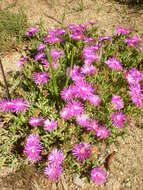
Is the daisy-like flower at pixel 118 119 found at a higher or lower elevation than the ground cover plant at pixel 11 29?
lower

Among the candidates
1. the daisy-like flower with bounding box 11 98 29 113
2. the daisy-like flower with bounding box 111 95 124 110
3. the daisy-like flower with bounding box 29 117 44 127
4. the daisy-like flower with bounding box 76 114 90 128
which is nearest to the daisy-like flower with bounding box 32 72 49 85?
the daisy-like flower with bounding box 11 98 29 113

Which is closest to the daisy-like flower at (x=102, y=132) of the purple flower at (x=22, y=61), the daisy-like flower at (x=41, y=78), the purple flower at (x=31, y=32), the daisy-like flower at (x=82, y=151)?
the daisy-like flower at (x=82, y=151)

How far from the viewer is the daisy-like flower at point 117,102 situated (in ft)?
7.94

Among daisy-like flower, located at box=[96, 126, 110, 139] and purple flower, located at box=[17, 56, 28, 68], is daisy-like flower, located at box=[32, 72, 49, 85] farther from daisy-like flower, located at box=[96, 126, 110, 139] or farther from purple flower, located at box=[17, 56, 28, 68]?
daisy-like flower, located at box=[96, 126, 110, 139]

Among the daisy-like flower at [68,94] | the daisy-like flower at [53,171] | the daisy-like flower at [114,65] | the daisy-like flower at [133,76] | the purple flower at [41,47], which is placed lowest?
the daisy-like flower at [53,171]

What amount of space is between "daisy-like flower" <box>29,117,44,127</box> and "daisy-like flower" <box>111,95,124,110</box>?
0.59 meters

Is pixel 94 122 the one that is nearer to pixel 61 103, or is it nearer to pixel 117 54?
pixel 61 103

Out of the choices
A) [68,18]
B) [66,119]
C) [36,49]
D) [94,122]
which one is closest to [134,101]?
[94,122]

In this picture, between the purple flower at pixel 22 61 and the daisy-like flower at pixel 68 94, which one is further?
the purple flower at pixel 22 61

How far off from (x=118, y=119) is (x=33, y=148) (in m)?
0.69

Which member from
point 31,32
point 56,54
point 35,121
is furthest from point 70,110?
point 31,32

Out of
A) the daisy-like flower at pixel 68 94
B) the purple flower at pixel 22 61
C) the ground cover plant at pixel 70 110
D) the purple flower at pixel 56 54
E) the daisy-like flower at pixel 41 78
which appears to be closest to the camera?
the ground cover plant at pixel 70 110

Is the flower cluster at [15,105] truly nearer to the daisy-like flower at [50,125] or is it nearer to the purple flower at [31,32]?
the daisy-like flower at [50,125]

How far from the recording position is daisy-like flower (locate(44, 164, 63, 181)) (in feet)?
6.82
